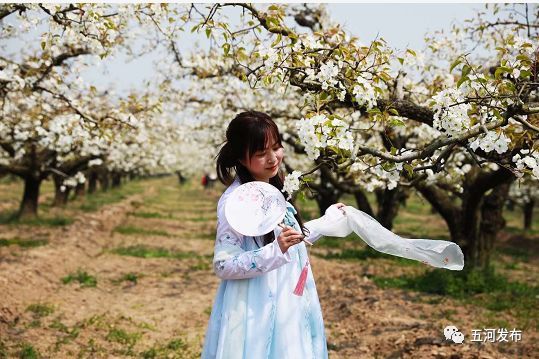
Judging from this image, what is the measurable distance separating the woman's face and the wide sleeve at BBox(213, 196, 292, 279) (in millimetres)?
283

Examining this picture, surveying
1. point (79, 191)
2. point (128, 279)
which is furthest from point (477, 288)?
point (79, 191)

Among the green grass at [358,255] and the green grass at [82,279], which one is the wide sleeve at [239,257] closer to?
the green grass at [82,279]

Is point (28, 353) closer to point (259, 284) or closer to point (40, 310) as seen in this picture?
point (40, 310)

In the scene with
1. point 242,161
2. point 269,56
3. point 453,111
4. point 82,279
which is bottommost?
point 82,279

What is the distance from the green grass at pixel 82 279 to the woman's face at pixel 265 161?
6.99 m

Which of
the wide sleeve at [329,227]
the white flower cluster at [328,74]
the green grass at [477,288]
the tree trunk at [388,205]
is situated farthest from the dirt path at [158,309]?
the white flower cluster at [328,74]

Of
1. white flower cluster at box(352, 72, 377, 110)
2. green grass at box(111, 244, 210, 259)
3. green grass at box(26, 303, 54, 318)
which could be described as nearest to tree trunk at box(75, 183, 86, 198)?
green grass at box(111, 244, 210, 259)

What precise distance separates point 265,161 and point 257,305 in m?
0.79

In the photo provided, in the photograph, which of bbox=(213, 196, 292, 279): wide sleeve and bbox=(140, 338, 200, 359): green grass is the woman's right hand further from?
bbox=(140, 338, 200, 359): green grass

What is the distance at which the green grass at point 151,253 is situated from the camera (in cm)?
1254

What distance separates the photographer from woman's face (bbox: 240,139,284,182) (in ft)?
9.62

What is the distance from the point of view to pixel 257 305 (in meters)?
2.83

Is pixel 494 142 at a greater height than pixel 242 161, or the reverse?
pixel 494 142

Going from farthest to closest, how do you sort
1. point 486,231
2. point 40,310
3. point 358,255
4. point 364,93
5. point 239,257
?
point 358,255
point 486,231
point 40,310
point 364,93
point 239,257
